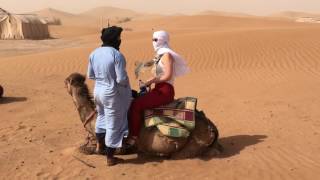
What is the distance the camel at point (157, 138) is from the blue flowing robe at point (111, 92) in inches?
13.7

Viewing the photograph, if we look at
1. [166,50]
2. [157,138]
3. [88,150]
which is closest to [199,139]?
[157,138]

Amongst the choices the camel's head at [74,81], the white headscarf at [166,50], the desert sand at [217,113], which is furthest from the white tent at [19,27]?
the white headscarf at [166,50]

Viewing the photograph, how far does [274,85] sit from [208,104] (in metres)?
2.97

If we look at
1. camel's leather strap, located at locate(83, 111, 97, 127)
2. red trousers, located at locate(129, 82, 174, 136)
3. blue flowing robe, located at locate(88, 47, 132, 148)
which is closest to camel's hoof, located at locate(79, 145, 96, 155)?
camel's leather strap, located at locate(83, 111, 97, 127)

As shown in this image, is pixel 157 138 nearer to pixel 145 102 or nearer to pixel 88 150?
pixel 145 102

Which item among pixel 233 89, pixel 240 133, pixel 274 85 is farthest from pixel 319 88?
pixel 240 133

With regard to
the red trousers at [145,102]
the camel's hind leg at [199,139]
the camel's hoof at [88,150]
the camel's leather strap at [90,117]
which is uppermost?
the red trousers at [145,102]

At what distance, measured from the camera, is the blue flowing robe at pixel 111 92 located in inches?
233

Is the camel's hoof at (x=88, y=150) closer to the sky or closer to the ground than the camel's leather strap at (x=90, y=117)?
closer to the ground

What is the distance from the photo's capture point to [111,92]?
5.98 meters

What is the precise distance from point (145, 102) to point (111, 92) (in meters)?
0.53

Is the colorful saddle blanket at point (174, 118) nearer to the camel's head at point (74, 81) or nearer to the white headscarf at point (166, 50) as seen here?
the white headscarf at point (166, 50)

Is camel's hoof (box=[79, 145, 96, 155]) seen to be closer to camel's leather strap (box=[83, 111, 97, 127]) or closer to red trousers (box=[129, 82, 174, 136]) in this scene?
camel's leather strap (box=[83, 111, 97, 127])

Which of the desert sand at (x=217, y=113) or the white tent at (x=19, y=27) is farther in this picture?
the white tent at (x=19, y=27)
